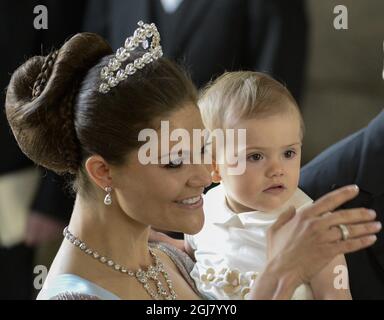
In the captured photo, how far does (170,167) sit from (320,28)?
49 cm

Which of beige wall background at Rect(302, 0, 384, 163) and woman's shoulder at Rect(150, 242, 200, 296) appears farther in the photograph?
beige wall background at Rect(302, 0, 384, 163)

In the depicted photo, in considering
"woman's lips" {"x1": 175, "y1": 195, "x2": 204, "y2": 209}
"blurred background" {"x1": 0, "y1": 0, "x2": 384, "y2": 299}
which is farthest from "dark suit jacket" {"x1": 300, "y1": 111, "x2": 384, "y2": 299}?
"woman's lips" {"x1": 175, "y1": 195, "x2": 204, "y2": 209}

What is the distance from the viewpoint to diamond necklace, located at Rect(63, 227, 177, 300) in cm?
97

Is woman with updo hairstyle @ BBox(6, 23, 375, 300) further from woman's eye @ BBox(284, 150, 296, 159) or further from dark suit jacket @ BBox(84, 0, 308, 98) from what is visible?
dark suit jacket @ BBox(84, 0, 308, 98)

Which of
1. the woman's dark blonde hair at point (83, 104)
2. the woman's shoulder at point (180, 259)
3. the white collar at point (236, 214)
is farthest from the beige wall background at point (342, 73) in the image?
the woman's dark blonde hair at point (83, 104)

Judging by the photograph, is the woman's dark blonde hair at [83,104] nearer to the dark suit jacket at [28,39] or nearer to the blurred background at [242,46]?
the blurred background at [242,46]

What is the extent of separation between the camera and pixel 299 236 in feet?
2.93

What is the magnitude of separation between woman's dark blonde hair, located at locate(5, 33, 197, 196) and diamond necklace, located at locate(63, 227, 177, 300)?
0.23 ft

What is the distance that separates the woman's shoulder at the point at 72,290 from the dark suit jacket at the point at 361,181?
39 centimetres

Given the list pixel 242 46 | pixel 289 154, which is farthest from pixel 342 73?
pixel 289 154

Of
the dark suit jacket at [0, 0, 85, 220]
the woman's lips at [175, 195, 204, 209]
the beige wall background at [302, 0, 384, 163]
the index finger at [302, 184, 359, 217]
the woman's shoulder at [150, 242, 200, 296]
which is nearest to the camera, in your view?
the index finger at [302, 184, 359, 217]

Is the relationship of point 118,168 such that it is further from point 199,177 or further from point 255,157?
point 255,157

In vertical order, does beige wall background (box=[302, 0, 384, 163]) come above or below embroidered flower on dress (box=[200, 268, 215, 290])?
above

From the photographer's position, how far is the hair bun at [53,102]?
938 mm
